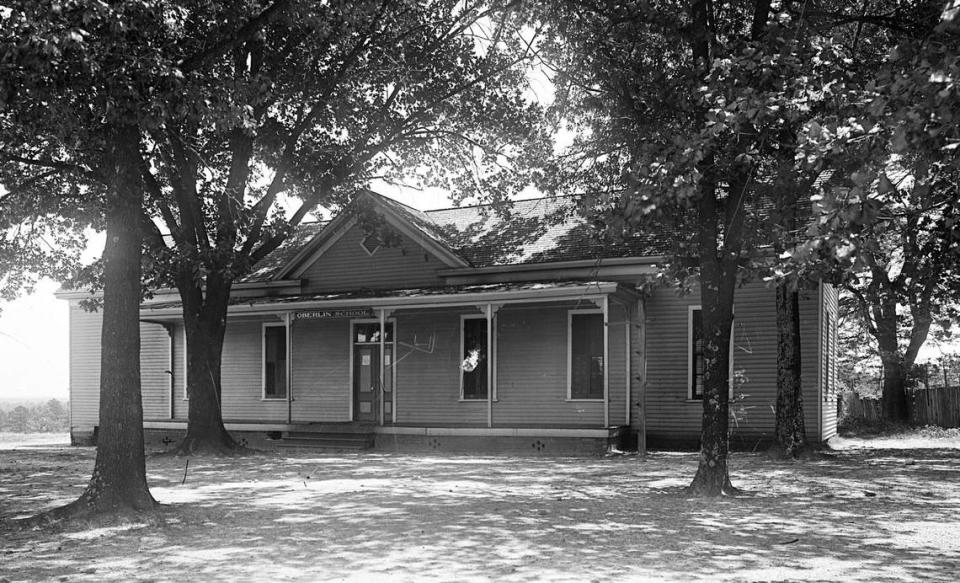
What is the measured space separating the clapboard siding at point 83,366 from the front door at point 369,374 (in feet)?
29.9

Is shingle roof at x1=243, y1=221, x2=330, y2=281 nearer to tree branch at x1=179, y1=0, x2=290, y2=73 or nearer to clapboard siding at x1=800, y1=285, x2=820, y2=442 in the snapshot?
tree branch at x1=179, y1=0, x2=290, y2=73

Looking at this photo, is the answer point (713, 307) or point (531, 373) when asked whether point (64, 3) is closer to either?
point (713, 307)

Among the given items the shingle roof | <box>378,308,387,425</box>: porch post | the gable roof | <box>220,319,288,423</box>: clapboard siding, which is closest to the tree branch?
the gable roof

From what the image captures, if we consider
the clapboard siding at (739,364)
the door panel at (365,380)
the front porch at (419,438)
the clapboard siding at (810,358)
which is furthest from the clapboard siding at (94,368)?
the clapboard siding at (810,358)

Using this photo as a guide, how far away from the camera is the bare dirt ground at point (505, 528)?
7164 millimetres

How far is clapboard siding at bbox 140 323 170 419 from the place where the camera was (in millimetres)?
25625

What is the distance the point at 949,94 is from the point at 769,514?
19.0 feet

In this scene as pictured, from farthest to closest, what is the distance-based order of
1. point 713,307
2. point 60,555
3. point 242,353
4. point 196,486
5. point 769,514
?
point 242,353 → point 196,486 → point 713,307 → point 769,514 → point 60,555

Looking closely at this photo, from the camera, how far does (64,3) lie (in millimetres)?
8484

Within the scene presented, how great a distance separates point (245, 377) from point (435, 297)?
7.69m

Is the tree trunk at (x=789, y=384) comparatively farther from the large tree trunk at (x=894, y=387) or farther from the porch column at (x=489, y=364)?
the large tree trunk at (x=894, y=387)

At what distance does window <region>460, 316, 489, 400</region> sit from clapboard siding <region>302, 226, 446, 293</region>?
145 cm

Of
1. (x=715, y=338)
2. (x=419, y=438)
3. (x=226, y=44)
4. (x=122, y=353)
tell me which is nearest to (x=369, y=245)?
(x=419, y=438)

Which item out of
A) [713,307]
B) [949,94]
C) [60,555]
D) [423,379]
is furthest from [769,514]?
[423,379]
